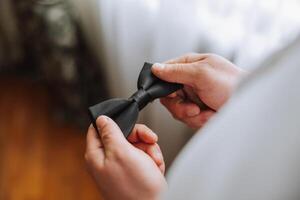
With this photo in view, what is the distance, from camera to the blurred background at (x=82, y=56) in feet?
2.95

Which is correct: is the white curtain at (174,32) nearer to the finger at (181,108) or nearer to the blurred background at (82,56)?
the blurred background at (82,56)

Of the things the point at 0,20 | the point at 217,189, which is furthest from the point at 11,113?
the point at 217,189

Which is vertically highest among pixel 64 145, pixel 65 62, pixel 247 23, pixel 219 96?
pixel 247 23

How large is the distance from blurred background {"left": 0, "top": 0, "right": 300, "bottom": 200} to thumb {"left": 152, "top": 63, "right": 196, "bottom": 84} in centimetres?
17

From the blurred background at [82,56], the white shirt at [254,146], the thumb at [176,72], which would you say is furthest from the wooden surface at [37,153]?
the white shirt at [254,146]

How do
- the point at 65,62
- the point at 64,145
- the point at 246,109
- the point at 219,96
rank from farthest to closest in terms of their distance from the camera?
the point at 64,145 < the point at 65,62 < the point at 219,96 < the point at 246,109

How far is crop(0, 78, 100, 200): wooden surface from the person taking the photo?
4.66 feet

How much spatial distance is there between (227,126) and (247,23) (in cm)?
48

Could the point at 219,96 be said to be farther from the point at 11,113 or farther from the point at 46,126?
the point at 11,113

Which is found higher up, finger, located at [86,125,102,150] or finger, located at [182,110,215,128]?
finger, located at [86,125,102,150]

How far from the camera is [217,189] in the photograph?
46cm

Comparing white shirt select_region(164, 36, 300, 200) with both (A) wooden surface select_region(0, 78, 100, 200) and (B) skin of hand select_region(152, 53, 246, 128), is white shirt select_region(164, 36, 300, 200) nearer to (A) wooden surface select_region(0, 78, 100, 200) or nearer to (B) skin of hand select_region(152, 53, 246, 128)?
(B) skin of hand select_region(152, 53, 246, 128)

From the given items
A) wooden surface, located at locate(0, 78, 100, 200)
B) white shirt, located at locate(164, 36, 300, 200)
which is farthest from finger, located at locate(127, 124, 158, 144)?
wooden surface, located at locate(0, 78, 100, 200)

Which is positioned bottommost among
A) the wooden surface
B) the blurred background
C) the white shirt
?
the wooden surface
